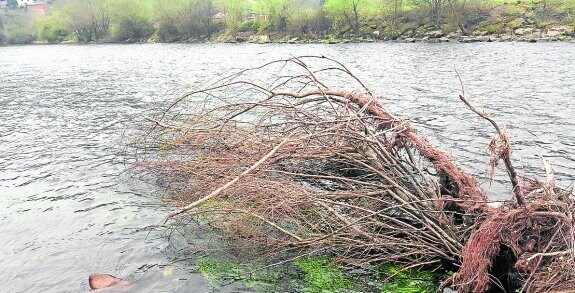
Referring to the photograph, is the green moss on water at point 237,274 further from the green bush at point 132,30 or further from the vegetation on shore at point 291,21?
the green bush at point 132,30

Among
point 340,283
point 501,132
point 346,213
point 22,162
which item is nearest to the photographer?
point 501,132

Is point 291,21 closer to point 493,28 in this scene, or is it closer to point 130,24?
point 493,28

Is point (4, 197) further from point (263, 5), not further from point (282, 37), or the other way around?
point (263, 5)

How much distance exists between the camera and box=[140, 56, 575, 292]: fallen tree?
6504 mm

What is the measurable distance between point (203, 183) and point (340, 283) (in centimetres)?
382

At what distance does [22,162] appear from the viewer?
48.2 ft

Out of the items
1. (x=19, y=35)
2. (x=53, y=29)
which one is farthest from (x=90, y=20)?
(x=19, y=35)

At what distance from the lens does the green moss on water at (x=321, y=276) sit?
7.39m

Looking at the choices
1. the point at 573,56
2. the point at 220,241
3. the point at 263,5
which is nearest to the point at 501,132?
the point at 220,241

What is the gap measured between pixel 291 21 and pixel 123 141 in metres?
60.2

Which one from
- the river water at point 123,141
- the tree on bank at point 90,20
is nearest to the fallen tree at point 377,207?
the river water at point 123,141

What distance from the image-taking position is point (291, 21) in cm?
7338

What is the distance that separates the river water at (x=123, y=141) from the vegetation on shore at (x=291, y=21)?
18.4 m

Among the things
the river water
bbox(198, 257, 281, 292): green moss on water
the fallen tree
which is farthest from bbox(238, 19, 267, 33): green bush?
bbox(198, 257, 281, 292): green moss on water
